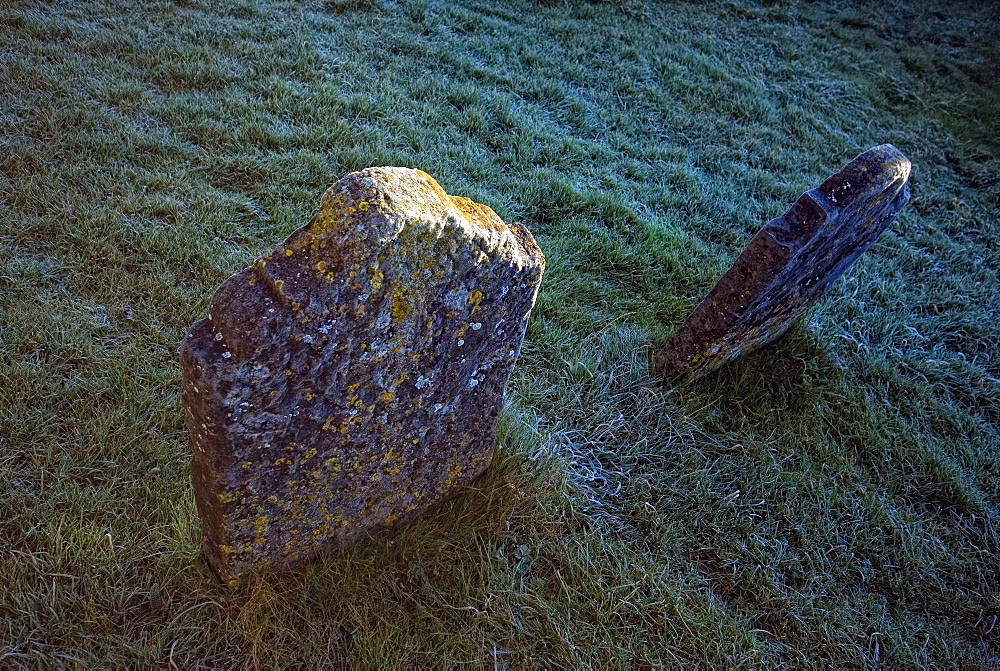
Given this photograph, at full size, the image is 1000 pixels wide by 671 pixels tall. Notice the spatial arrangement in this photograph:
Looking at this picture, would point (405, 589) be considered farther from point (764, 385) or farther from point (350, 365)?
point (764, 385)

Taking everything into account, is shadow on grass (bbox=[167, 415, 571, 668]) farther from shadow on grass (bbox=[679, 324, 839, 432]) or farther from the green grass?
shadow on grass (bbox=[679, 324, 839, 432])

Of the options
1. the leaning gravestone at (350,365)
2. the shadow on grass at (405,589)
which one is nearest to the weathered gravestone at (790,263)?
the shadow on grass at (405,589)

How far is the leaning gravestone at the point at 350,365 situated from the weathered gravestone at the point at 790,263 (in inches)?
54.9

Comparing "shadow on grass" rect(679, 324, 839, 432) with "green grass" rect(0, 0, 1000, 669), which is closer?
"green grass" rect(0, 0, 1000, 669)

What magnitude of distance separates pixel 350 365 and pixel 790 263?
2.37 metres

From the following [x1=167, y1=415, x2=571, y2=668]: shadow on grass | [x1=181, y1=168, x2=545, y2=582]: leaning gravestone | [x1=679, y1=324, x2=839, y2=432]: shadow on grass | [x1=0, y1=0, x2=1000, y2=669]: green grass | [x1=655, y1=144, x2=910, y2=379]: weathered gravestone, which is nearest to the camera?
[x1=181, y1=168, x2=545, y2=582]: leaning gravestone

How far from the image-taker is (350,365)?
2100 millimetres

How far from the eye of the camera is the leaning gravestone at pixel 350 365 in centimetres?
186

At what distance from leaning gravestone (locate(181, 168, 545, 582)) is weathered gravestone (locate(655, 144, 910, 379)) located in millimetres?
1396

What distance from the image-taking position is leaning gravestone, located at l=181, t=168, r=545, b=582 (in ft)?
6.11

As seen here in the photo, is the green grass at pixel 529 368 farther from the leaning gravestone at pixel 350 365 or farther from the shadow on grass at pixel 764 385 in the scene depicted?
the leaning gravestone at pixel 350 365

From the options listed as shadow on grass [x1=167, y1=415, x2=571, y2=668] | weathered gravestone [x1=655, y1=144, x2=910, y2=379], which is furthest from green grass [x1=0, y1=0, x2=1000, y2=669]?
weathered gravestone [x1=655, y1=144, x2=910, y2=379]

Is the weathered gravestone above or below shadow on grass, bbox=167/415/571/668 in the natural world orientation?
above

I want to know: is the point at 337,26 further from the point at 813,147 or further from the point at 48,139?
the point at 813,147
